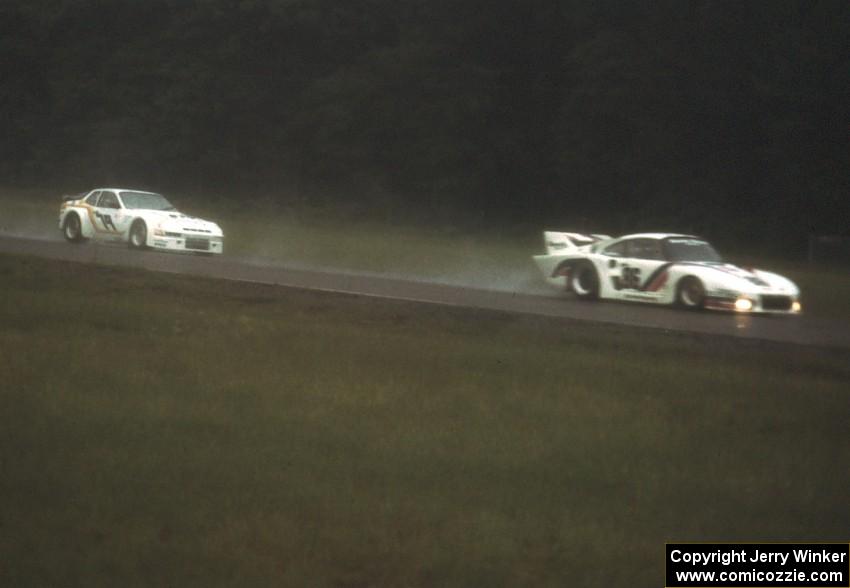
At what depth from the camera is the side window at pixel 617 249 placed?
Result: 19672 millimetres

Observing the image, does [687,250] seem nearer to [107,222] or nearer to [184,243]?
[184,243]

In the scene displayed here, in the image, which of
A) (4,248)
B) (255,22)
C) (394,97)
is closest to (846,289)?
(4,248)

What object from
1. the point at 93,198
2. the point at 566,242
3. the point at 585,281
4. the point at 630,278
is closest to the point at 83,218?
the point at 93,198

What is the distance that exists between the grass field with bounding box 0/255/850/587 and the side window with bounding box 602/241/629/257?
6155 millimetres

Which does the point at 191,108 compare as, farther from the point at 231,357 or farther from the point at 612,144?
the point at 231,357

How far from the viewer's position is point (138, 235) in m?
25.7

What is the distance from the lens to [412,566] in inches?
224

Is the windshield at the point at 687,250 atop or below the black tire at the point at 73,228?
atop

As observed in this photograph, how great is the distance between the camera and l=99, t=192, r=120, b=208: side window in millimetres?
26156

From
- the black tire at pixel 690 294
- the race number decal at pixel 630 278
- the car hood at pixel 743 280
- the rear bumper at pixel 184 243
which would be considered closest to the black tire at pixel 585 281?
the race number decal at pixel 630 278

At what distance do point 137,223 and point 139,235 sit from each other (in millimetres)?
268

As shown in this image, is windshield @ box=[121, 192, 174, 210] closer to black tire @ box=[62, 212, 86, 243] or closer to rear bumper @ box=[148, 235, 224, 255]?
rear bumper @ box=[148, 235, 224, 255]

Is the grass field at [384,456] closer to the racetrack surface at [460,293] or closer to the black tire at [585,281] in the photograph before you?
the racetrack surface at [460,293]

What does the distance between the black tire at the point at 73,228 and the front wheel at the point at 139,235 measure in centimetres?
178
